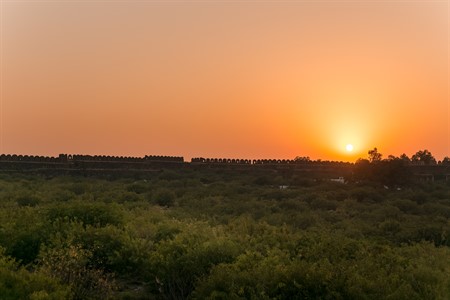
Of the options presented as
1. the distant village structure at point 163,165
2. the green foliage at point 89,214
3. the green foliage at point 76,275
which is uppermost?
the distant village structure at point 163,165

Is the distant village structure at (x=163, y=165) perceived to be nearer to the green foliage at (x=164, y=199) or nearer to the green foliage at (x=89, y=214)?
the green foliage at (x=164, y=199)

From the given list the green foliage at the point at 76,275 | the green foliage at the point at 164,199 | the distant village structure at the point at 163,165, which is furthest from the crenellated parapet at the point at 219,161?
the green foliage at the point at 76,275

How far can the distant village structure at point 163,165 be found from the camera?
46909mm

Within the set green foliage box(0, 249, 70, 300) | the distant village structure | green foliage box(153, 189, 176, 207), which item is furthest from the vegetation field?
the distant village structure

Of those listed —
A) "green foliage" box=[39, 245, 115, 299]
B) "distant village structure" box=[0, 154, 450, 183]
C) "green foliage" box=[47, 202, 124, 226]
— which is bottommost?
"green foliage" box=[39, 245, 115, 299]

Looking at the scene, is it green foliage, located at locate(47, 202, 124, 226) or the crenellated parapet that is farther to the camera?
the crenellated parapet

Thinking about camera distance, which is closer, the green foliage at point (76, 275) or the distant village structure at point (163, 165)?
the green foliage at point (76, 275)

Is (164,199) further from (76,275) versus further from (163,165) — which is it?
(163,165)

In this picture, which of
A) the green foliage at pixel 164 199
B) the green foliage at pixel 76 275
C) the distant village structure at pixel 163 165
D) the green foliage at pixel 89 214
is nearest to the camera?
the green foliage at pixel 76 275

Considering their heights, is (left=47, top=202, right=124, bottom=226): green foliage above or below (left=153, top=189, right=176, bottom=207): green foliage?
above

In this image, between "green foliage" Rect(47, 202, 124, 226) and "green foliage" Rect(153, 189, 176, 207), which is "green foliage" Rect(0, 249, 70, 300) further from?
"green foliage" Rect(153, 189, 176, 207)

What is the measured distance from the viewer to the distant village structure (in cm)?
4691

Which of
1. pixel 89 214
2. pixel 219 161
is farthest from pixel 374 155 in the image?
pixel 89 214

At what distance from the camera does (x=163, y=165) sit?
55.3 m
